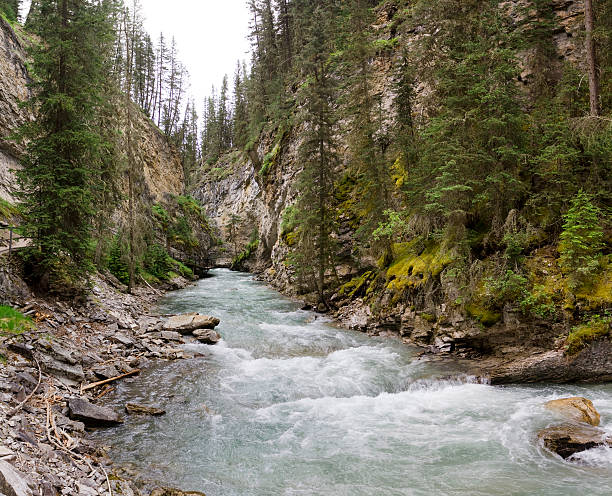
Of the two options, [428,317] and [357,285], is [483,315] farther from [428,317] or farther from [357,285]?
[357,285]

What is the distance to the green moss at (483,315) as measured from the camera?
33.7 feet

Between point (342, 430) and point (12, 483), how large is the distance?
18.4 feet

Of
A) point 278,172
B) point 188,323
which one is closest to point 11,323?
point 188,323

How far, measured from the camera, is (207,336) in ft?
42.0

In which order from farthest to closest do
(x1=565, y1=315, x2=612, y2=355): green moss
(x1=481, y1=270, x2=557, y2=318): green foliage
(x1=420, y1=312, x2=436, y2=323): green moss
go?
1. (x1=420, y1=312, x2=436, y2=323): green moss
2. (x1=481, y1=270, x2=557, y2=318): green foliage
3. (x1=565, y1=315, x2=612, y2=355): green moss

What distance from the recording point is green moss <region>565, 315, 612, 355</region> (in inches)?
333

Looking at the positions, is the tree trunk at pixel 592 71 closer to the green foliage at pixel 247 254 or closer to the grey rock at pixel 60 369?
the grey rock at pixel 60 369

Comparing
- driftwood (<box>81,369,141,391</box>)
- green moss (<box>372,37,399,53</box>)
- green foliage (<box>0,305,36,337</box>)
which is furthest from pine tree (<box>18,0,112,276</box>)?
green moss (<box>372,37,399,53</box>)

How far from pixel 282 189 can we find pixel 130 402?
78.2ft

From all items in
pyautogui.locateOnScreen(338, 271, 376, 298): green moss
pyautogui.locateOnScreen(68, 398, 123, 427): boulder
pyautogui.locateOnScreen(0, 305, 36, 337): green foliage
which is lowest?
pyautogui.locateOnScreen(68, 398, 123, 427): boulder

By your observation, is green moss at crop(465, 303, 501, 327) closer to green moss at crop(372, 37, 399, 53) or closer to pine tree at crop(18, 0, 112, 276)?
pine tree at crop(18, 0, 112, 276)

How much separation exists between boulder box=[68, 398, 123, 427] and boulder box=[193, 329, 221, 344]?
562 centimetres

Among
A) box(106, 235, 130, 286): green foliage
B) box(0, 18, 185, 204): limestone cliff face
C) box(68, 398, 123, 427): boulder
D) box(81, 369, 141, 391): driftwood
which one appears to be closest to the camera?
box(68, 398, 123, 427): boulder

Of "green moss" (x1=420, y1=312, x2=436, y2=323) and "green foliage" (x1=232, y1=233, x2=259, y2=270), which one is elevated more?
"green foliage" (x1=232, y1=233, x2=259, y2=270)
